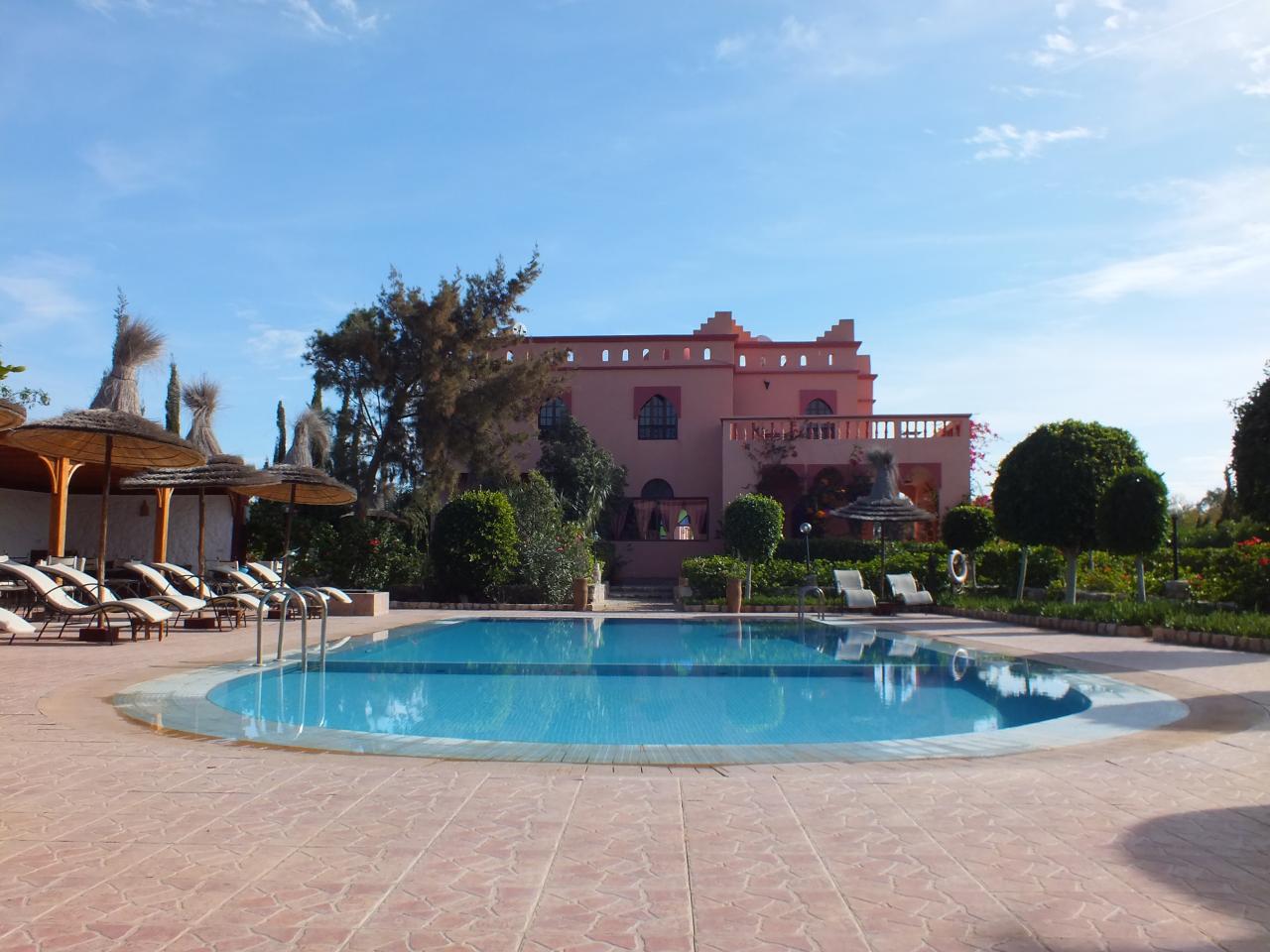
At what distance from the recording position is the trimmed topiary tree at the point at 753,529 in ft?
65.7

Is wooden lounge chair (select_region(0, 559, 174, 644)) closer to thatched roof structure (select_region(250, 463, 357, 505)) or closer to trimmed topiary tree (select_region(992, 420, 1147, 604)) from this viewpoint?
thatched roof structure (select_region(250, 463, 357, 505))

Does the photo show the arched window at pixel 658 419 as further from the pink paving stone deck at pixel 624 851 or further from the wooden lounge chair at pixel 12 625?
the pink paving stone deck at pixel 624 851

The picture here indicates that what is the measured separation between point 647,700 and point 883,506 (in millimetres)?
11938

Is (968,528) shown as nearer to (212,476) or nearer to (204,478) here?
(212,476)

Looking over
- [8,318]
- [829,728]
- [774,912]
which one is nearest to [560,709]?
[829,728]

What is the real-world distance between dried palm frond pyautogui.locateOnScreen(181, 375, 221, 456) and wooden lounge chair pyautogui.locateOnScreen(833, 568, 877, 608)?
13035 millimetres

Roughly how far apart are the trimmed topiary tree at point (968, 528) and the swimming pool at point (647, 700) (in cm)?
629

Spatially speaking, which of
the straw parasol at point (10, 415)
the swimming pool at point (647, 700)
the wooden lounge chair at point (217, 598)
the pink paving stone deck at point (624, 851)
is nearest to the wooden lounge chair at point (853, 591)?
the swimming pool at point (647, 700)

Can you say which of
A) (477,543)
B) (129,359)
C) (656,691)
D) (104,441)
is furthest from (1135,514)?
(129,359)

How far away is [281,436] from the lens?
33531 mm

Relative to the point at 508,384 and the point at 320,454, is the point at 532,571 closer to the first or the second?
the point at 508,384

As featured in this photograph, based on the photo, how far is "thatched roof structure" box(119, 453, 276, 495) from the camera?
15.6 metres

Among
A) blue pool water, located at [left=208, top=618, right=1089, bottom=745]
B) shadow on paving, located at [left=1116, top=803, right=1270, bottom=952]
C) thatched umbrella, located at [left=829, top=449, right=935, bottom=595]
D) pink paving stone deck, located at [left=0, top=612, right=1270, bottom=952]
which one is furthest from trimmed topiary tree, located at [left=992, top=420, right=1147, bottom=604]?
shadow on paving, located at [left=1116, top=803, right=1270, bottom=952]

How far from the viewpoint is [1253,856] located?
351cm
